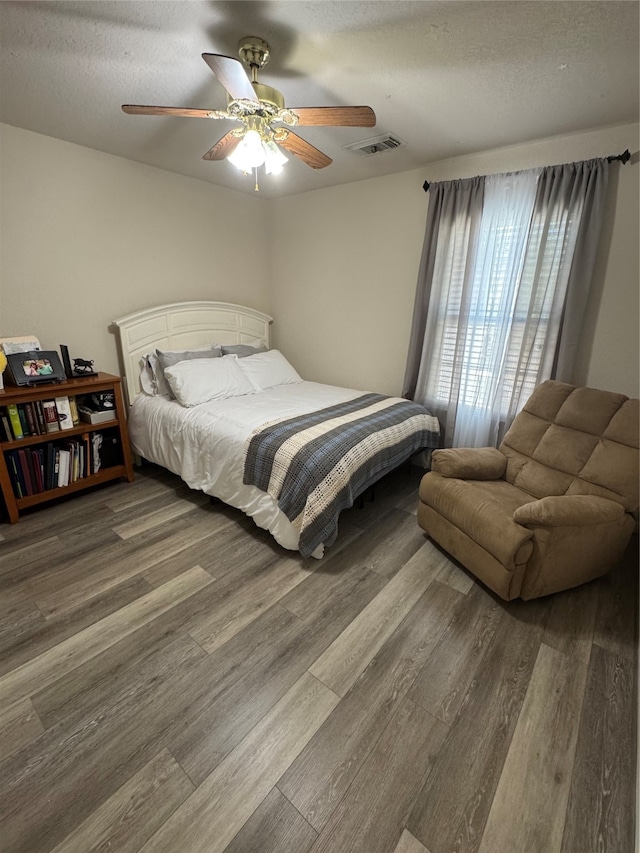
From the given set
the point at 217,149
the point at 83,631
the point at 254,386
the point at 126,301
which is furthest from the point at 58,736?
the point at 126,301

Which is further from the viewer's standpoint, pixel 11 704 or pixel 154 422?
pixel 154 422

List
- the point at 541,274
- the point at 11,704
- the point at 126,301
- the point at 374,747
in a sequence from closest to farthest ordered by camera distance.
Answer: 1. the point at 374,747
2. the point at 11,704
3. the point at 541,274
4. the point at 126,301

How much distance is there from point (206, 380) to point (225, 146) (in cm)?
153

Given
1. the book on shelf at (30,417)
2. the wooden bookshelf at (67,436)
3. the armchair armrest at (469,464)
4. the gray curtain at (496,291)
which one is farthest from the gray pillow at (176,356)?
the armchair armrest at (469,464)

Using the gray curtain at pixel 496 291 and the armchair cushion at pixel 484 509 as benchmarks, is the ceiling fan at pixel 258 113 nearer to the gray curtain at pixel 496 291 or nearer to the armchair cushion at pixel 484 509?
the gray curtain at pixel 496 291

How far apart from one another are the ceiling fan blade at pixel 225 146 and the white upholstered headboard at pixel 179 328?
57.3 inches

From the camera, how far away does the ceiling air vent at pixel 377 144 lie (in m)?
2.35

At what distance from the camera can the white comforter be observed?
7.27 ft

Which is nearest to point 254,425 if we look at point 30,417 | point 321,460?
point 321,460

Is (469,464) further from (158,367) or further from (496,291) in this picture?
(158,367)

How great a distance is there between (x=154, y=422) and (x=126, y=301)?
43.2 inches

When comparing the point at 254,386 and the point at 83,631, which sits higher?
the point at 254,386

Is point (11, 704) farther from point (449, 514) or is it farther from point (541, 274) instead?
point (541, 274)

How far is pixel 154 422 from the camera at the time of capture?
282 cm
